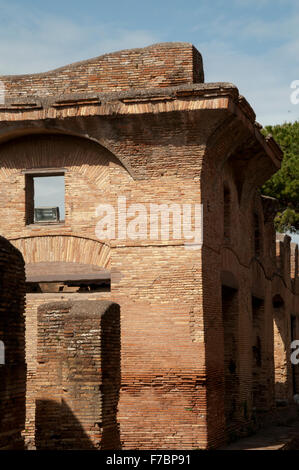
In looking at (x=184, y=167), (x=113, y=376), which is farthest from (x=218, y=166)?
(x=113, y=376)

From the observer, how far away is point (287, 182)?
26.3 metres

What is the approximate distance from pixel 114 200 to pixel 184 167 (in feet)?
3.91

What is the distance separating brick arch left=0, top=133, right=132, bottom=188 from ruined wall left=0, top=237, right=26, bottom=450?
5.85 m

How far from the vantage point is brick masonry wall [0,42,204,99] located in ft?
41.2

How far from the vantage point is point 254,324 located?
17625 millimetres

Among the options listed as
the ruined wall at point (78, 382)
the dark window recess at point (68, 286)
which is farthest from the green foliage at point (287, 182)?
the ruined wall at point (78, 382)

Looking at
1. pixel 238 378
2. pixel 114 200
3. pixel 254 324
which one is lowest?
pixel 238 378

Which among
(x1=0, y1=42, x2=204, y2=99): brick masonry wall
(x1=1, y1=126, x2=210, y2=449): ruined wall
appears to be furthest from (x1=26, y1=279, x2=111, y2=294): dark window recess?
(x1=0, y1=42, x2=204, y2=99): brick masonry wall

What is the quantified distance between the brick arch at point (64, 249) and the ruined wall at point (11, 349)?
221 inches

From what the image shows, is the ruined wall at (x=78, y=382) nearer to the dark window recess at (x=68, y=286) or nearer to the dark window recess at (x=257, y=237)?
the dark window recess at (x=68, y=286)

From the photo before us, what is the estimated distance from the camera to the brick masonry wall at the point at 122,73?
12570 mm

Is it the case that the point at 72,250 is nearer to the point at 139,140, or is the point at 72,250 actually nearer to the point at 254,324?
the point at 139,140

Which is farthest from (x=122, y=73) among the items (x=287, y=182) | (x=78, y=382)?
(x=287, y=182)

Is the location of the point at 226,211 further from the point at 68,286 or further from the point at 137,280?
the point at 68,286
